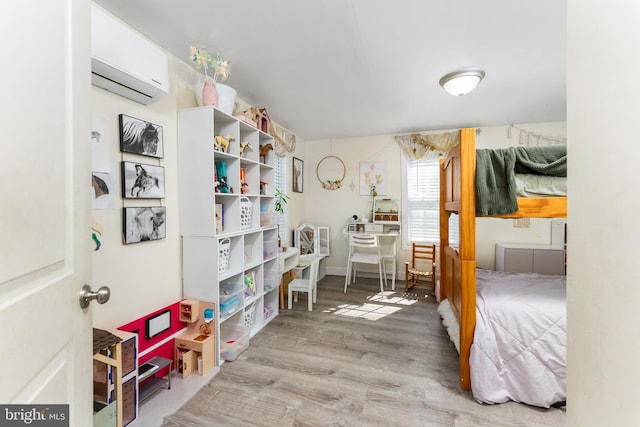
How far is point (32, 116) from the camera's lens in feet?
1.70

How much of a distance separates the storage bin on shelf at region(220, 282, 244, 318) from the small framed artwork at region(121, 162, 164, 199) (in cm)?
93

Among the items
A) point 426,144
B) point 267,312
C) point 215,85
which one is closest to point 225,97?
point 215,85

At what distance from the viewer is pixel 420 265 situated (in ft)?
13.4

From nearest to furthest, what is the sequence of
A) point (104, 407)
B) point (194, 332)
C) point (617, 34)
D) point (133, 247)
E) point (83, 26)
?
point (617, 34) < point (83, 26) < point (104, 407) < point (133, 247) < point (194, 332)

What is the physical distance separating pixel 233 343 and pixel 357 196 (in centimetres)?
292

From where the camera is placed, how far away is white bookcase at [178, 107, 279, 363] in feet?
6.67

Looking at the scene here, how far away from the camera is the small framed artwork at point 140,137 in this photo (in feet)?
5.47

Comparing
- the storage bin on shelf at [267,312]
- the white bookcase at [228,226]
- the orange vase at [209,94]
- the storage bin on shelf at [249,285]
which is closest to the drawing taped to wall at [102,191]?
the white bookcase at [228,226]

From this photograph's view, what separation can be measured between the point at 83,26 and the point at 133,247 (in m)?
1.42

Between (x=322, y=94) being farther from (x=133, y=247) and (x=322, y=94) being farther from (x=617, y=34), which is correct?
(x=617, y=34)

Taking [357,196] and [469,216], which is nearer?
[469,216]

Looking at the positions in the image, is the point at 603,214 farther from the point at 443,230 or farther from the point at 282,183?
the point at 282,183

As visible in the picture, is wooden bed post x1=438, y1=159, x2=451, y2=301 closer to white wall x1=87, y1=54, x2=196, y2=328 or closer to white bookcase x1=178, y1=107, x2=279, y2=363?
white bookcase x1=178, y1=107, x2=279, y2=363

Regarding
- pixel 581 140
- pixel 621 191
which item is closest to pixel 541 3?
pixel 581 140
